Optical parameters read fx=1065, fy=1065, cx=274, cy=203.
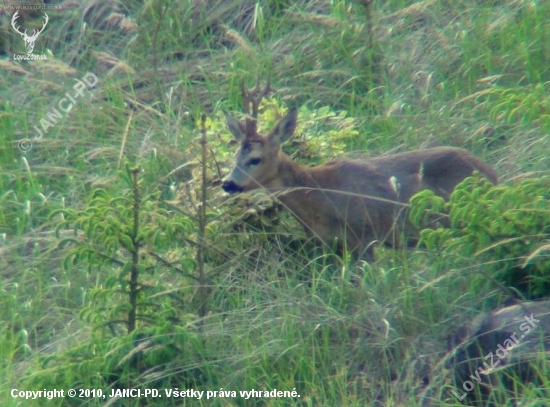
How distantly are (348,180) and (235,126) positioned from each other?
92 centimetres

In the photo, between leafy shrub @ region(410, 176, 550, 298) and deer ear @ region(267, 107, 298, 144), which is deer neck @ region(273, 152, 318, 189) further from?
leafy shrub @ region(410, 176, 550, 298)

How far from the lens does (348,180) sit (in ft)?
25.7

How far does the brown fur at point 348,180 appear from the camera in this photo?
25.1ft

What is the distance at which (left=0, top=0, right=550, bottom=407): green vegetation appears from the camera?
5.97 meters

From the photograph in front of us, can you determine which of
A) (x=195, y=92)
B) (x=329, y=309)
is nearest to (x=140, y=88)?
(x=195, y=92)

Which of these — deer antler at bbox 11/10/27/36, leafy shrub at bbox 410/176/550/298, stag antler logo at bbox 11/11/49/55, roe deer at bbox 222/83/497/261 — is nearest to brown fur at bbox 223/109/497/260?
roe deer at bbox 222/83/497/261

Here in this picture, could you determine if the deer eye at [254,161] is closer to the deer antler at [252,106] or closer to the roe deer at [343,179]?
the roe deer at [343,179]

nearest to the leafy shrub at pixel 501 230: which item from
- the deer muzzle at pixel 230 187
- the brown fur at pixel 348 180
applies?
the brown fur at pixel 348 180

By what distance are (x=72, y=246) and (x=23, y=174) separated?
5.19 feet

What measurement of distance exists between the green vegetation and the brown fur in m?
0.22

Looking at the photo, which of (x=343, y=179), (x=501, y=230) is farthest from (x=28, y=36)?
(x=501, y=230)

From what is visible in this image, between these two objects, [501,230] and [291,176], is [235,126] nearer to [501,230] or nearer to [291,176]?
[291,176]

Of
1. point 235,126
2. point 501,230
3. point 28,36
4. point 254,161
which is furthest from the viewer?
point 28,36

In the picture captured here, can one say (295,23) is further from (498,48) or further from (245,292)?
(245,292)
